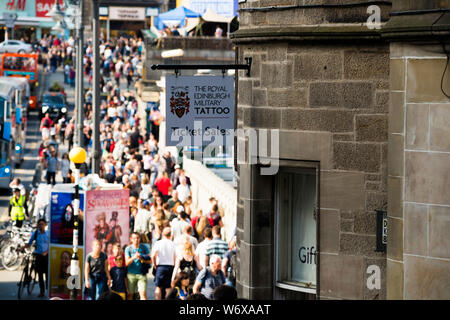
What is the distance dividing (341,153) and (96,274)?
707 cm

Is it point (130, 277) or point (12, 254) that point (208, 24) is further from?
point (130, 277)

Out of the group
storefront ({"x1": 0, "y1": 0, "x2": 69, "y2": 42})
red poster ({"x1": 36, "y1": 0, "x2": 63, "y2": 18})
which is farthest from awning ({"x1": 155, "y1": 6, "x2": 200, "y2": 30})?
red poster ({"x1": 36, "y1": 0, "x2": 63, "y2": 18})

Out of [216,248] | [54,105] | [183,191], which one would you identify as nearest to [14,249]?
[183,191]

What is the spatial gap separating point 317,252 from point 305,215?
629 mm

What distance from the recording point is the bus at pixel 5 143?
38188 millimetres

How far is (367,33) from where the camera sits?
11.6 meters

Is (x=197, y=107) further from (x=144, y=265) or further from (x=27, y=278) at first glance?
(x=27, y=278)

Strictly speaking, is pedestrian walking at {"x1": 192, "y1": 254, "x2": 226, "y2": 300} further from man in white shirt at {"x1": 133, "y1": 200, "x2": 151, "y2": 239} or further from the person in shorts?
man in white shirt at {"x1": 133, "y1": 200, "x2": 151, "y2": 239}

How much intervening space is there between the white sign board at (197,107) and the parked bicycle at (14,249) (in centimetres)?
991

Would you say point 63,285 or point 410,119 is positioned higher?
point 410,119

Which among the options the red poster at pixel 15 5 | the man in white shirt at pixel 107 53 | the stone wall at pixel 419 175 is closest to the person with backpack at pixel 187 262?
the stone wall at pixel 419 175

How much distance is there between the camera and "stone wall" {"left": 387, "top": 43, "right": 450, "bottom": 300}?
1007 cm
